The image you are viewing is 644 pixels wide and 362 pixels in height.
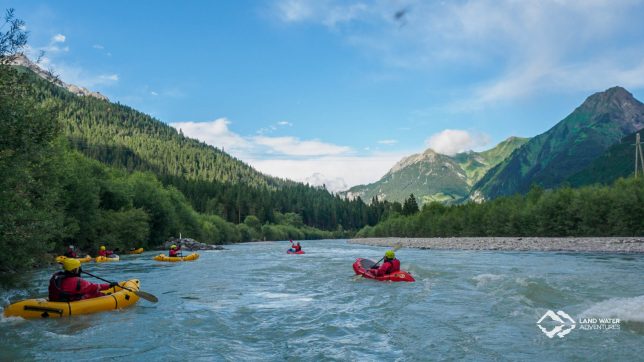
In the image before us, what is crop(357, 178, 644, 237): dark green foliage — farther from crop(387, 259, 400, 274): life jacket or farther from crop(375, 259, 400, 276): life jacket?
crop(375, 259, 400, 276): life jacket

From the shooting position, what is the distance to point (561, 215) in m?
63.4

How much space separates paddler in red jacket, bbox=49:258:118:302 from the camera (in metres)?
15.3

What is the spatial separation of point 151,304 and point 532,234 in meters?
65.1

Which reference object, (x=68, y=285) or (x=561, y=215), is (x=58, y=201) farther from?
(x=561, y=215)

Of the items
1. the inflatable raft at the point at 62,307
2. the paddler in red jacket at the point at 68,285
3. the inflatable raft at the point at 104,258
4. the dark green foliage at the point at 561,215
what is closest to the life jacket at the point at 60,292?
the paddler in red jacket at the point at 68,285

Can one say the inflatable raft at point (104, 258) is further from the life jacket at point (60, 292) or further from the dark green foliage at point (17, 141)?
the life jacket at point (60, 292)

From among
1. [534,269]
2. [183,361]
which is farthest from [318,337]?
[534,269]

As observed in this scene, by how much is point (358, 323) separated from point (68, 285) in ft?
33.9

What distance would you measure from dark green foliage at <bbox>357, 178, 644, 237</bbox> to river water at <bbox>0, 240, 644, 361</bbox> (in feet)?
123

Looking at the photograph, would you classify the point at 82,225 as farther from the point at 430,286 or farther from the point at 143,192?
the point at 430,286

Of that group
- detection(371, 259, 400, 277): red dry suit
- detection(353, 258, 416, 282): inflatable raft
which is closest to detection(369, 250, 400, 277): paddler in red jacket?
detection(371, 259, 400, 277): red dry suit

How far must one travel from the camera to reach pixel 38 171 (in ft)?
86.8

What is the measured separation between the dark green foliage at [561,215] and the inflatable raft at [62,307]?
188 feet

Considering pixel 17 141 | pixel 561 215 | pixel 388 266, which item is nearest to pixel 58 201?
pixel 17 141
